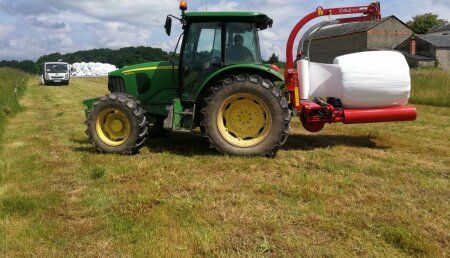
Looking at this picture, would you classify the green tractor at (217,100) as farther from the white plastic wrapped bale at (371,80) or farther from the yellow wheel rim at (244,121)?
the white plastic wrapped bale at (371,80)

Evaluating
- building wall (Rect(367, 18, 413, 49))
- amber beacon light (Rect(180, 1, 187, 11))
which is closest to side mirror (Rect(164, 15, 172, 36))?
amber beacon light (Rect(180, 1, 187, 11))

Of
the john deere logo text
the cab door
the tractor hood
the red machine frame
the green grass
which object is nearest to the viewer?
the cab door

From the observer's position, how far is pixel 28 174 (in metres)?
5.62

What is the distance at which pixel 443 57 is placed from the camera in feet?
189

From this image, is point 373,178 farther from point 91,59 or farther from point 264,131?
point 91,59

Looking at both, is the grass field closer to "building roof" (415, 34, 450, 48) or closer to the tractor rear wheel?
the tractor rear wheel

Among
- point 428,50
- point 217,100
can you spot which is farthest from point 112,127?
point 428,50

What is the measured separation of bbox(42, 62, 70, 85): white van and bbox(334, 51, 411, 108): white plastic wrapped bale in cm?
2846

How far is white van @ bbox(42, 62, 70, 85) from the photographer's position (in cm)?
3161

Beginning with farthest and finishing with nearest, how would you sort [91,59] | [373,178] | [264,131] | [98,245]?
[91,59], [264,131], [373,178], [98,245]

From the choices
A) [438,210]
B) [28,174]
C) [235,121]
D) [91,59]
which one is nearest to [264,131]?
[235,121]

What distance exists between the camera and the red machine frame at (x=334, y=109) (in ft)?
22.6

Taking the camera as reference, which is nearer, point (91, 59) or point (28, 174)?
point (28, 174)

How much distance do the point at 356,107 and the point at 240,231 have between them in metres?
3.96
